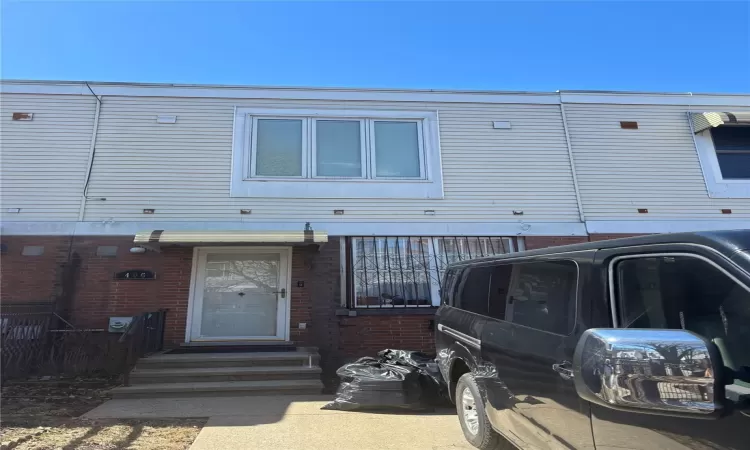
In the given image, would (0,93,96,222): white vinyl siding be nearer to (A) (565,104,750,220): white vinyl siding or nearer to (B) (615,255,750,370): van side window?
(B) (615,255,750,370): van side window

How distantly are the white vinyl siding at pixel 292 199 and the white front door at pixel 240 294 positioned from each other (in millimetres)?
695

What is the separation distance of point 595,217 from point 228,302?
7240 millimetres

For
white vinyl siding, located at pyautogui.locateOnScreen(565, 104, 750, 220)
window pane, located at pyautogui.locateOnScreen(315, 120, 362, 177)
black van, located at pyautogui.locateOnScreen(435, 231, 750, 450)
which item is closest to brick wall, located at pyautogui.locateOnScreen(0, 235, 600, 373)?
window pane, located at pyautogui.locateOnScreen(315, 120, 362, 177)

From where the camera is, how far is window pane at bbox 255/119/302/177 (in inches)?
315

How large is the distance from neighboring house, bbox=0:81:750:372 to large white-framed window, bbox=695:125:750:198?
0.10 feet

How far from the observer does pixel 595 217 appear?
26.5ft

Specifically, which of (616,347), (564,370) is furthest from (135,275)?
(616,347)

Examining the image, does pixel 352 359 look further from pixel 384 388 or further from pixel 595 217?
pixel 595 217

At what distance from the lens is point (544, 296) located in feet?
9.07

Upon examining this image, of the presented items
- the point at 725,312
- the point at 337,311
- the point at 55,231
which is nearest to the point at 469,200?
the point at 337,311

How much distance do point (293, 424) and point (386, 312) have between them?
315cm

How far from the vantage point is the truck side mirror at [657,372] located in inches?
55.6

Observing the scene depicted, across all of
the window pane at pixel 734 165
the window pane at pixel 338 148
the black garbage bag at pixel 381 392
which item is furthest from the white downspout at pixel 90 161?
the window pane at pixel 734 165

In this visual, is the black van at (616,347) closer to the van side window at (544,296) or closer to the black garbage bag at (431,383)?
the van side window at (544,296)
